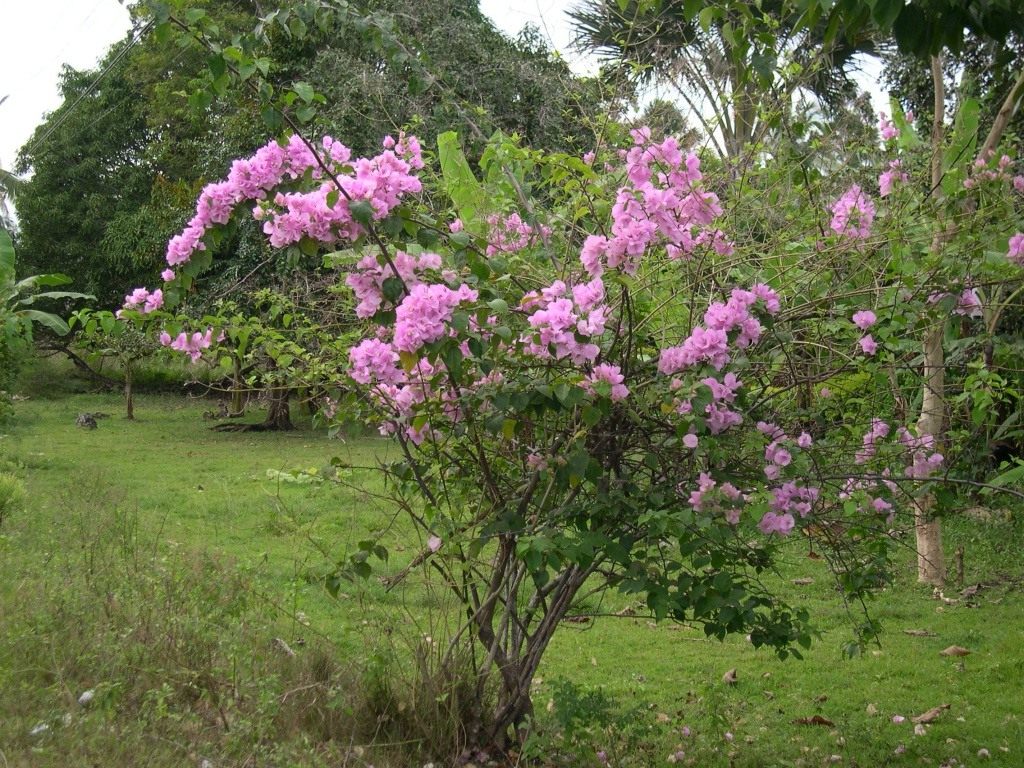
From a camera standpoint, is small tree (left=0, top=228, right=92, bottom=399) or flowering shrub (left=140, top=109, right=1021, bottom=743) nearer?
flowering shrub (left=140, top=109, right=1021, bottom=743)

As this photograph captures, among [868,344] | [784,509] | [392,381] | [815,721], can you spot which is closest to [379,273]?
[392,381]

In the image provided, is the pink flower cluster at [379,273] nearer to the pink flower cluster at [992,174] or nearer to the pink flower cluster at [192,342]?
the pink flower cluster at [192,342]

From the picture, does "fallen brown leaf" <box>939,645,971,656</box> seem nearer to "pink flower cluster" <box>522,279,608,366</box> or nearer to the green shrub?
"pink flower cluster" <box>522,279,608,366</box>

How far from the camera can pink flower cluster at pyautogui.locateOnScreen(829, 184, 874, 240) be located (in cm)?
357

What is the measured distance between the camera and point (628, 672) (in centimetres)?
580

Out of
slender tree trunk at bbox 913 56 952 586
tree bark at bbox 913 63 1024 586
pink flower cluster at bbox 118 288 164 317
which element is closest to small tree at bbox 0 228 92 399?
pink flower cluster at bbox 118 288 164 317

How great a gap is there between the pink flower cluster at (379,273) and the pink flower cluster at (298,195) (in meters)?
0.10

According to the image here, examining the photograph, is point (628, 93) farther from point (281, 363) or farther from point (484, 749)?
point (484, 749)

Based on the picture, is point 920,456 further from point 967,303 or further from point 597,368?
point 597,368

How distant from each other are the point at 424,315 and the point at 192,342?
1317mm

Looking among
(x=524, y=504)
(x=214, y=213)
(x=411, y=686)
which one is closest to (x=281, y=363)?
(x=214, y=213)

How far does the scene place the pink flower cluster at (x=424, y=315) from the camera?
2.64 meters

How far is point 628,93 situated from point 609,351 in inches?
59.2

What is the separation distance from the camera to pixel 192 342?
142 inches
